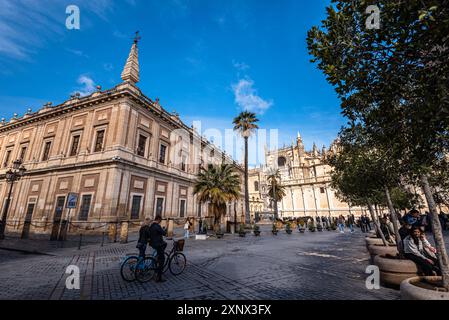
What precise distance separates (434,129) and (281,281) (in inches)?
187

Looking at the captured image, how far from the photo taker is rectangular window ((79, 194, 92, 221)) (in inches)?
729

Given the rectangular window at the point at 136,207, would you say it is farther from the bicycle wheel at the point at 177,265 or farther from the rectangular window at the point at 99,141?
the bicycle wheel at the point at 177,265

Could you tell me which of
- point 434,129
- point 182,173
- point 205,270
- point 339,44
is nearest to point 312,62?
point 339,44

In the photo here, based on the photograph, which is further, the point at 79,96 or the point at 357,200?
the point at 79,96

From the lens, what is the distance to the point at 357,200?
1433 centimetres

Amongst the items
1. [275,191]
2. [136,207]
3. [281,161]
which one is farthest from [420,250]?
[281,161]

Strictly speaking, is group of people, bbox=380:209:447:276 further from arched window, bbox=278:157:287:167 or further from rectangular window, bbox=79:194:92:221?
arched window, bbox=278:157:287:167

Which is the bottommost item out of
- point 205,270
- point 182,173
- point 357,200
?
point 205,270

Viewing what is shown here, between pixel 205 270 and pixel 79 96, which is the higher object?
pixel 79 96

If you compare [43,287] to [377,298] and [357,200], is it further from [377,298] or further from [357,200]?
[357,200]

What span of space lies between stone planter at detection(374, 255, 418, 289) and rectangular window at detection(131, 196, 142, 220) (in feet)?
63.2

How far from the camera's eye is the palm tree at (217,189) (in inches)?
744

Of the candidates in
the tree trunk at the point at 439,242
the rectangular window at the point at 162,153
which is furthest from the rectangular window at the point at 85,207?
the tree trunk at the point at 439,242

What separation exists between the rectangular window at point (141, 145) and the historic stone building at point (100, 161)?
4.1 inches
